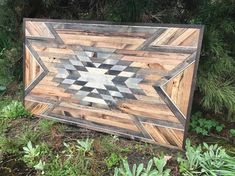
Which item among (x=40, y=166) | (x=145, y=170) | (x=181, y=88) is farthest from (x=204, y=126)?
(x=40, y=166)

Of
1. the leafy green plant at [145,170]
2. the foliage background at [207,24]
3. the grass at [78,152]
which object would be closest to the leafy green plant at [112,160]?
the grass at [78,152]

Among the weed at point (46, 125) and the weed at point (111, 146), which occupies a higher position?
the weed at point (46, 125)

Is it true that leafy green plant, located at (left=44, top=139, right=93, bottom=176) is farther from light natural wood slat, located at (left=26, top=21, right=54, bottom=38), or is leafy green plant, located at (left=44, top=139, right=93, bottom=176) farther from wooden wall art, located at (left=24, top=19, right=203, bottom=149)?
light natural wood slat, located at (left=26, top=21, right=54, bottom=38)

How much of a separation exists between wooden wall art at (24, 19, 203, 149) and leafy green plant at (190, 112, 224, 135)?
1.28 feet

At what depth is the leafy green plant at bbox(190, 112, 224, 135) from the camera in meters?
2.59

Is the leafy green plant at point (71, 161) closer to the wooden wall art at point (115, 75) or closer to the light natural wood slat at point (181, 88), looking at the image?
the wooden wall art at point (115, 75)

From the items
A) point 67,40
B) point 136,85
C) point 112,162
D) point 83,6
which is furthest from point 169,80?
point 83,6

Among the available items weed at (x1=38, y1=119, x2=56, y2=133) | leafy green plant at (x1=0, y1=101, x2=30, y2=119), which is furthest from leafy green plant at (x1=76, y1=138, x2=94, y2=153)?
leafy green plant at (x1=0, y1=101, x2=30, y2=119)

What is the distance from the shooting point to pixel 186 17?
2801 mm

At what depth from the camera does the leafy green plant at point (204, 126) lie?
8.48 ft

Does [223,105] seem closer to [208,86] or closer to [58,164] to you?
[208,86]

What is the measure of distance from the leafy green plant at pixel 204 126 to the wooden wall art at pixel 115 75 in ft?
1.28

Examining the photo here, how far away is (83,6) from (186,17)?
1117 millimetres

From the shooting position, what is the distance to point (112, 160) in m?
2.21
